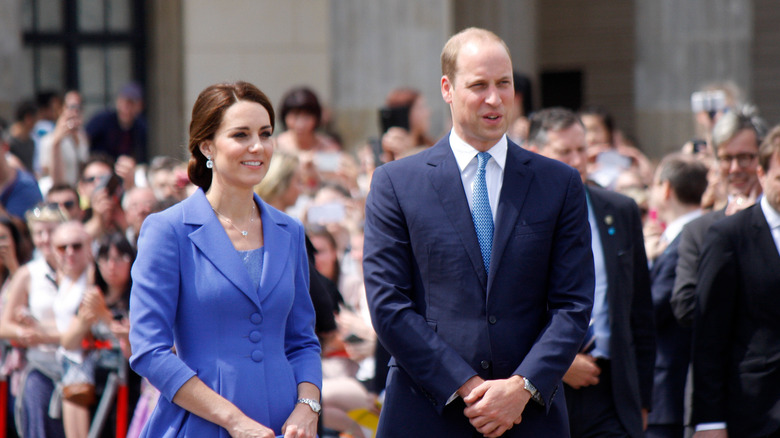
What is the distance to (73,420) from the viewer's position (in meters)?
6.66

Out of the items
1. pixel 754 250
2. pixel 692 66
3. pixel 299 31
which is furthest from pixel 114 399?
pixel 299 31

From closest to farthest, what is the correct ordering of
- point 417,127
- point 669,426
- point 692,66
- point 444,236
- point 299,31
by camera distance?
point 444,236 < point 669,426 < point 417,127 < point 692,66 < point 299,31

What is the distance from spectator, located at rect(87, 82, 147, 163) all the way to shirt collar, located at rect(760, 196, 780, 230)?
28.7 ft

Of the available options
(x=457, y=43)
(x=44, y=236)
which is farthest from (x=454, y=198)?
(x=44, y=236)

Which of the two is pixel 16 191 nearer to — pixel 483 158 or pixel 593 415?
pixel 593 415

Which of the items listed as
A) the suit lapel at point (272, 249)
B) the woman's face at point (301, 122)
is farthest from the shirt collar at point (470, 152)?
the woman's face at point (301, 122)

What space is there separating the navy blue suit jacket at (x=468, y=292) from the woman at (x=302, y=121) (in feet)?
18.8

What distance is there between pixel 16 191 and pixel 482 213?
6.20 m

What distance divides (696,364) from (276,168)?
2.14 m

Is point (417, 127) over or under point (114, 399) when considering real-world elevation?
over

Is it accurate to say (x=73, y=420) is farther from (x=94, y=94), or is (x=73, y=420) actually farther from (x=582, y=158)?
(x=94, y=94)

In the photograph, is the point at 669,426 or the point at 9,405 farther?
the point at 9,405

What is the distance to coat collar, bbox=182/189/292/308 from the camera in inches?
145

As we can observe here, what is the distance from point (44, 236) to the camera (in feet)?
24.5
